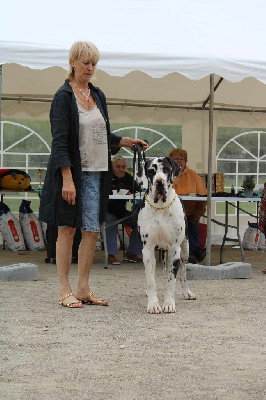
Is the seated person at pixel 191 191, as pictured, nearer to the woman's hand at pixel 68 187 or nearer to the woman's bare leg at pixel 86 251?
the woman's bare leg at pixel 86 251

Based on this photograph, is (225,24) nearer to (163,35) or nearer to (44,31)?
(163,35)

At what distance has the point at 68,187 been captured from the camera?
5.09 m

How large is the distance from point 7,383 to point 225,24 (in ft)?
18.7

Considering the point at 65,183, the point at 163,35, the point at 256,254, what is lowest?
the point at 256,254

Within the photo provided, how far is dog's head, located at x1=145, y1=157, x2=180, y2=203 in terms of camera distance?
17.4 feet

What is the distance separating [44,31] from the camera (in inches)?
284

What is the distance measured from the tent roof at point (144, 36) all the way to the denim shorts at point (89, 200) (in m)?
1.86

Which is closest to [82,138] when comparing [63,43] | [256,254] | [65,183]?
[65,183]

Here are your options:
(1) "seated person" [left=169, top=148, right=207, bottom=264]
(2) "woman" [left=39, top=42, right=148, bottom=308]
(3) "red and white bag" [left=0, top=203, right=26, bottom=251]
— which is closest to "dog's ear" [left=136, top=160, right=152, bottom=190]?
(2) "woman" [left=39, top=42, right=148, bottom=308]

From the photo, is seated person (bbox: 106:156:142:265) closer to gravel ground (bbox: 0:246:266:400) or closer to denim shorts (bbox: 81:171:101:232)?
gravel ground (bbox: 0:246:266:400)

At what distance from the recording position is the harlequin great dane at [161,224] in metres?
5.32

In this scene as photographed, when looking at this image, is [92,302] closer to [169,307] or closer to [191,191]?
[169,307]

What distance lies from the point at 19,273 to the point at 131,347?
3.05 m

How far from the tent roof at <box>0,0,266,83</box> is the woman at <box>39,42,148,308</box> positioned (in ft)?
5.36
